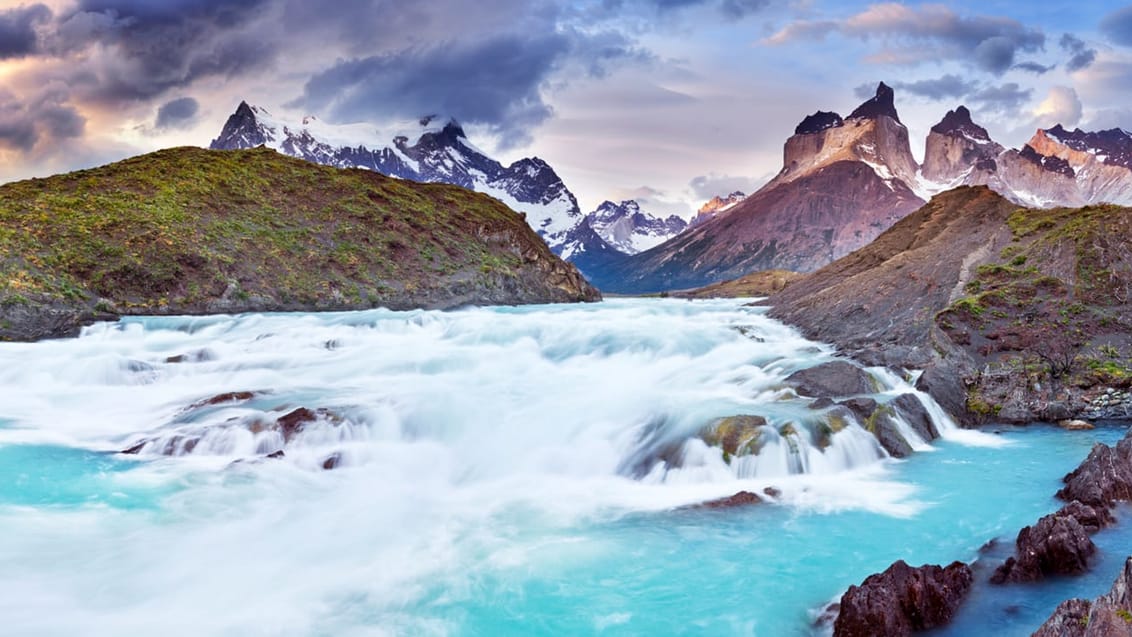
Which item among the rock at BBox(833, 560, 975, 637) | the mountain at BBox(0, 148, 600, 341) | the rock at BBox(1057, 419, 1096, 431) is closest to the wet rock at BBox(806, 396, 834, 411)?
the rock at BBox(1057, 419, 1096, 431)

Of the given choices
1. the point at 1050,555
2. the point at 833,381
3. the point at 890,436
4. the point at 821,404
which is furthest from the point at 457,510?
the point at 833,381

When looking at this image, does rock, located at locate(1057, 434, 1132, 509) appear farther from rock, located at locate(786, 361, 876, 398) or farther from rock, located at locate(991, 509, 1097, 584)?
rock, located at locate(786, 361, 876, 398)

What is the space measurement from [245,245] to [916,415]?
108ft

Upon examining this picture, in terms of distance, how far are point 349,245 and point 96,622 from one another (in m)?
34.4

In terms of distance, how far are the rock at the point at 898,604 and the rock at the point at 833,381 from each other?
861 centimetres

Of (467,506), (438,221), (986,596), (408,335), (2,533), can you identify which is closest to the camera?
(986,596)

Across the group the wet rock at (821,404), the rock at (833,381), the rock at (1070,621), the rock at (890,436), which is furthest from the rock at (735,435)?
the rock at (1070,621)

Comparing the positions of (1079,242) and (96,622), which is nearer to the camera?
(96,622)

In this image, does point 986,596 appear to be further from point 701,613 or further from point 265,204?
point 265,204

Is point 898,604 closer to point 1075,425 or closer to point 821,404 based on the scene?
point 821,404

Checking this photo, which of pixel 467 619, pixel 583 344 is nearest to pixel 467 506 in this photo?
pixel 467 619

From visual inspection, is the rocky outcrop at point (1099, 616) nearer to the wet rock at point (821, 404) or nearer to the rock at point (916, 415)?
the wet rock at point (821, 404)

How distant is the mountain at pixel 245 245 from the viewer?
90.4ft

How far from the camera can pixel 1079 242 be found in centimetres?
2033
